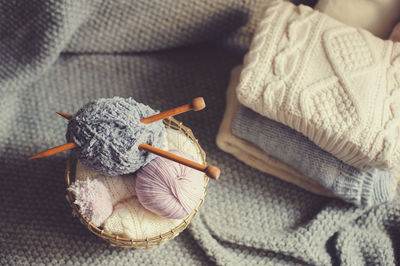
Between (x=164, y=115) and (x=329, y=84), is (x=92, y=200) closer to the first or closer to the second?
(x=164, y=115)

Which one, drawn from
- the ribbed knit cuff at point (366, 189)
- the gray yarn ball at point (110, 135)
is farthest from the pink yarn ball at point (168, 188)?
the ribbed knit cuff at point (366, 189)

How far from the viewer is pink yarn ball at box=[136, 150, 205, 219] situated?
541 mm

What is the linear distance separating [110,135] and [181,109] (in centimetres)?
11

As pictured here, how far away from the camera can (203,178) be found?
23.2 inches

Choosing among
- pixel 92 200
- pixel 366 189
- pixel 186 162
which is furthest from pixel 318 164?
pixel 92 200

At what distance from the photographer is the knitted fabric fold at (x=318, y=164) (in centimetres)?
69

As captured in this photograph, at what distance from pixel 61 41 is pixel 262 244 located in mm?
621

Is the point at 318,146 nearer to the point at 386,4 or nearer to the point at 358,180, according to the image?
the point at 358,180

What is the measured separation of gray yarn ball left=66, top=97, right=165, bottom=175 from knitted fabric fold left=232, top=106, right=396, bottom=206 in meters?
0.26

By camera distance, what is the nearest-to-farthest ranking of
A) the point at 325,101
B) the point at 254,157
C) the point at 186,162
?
1. the point at 186,162
2. the point at 325,101
3. the point at 254,157

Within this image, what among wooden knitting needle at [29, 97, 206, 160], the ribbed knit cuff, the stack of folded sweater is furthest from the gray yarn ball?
the ribbed knit cuff

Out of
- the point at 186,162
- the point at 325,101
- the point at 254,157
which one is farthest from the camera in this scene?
the point at 254,157

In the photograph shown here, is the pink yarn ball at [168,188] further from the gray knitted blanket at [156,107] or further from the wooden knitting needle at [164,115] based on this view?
the gray knitted blanket at [156,107]

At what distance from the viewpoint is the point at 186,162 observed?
1.65ft
